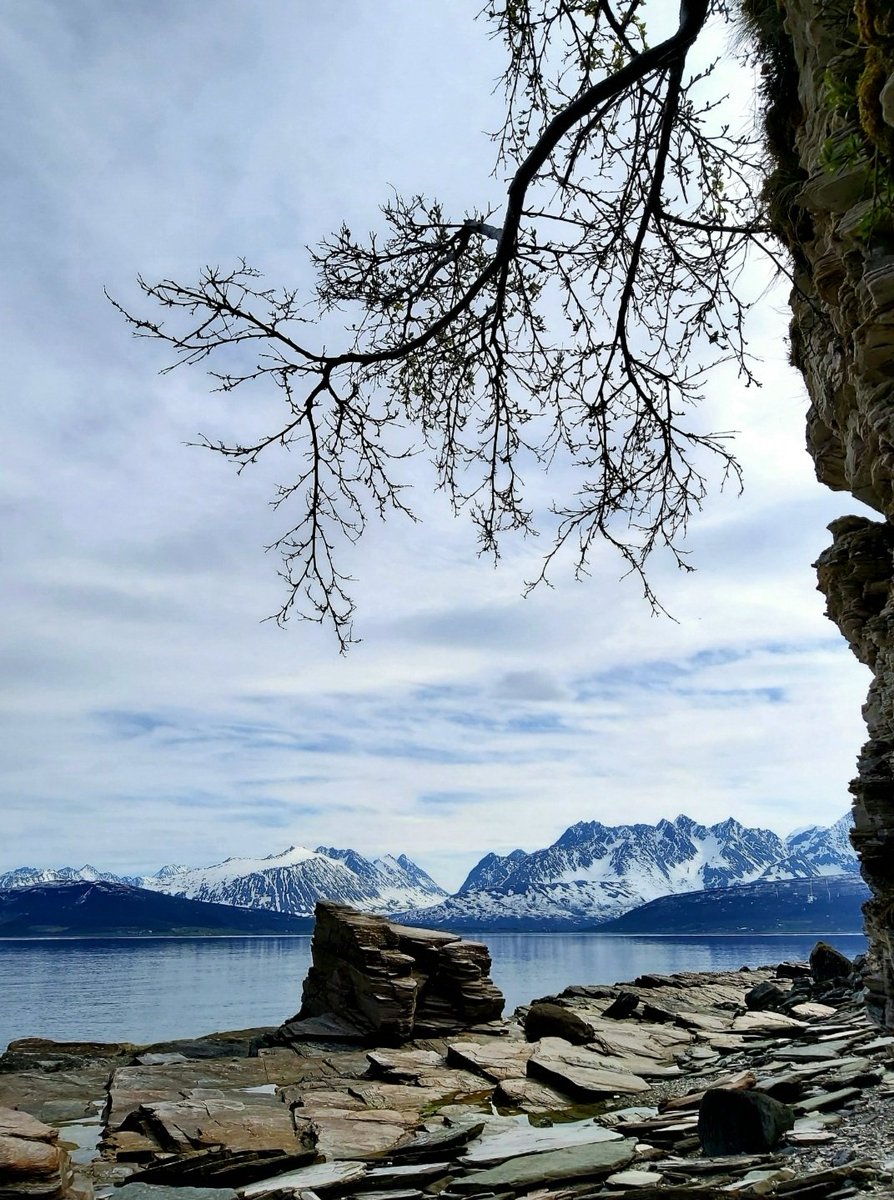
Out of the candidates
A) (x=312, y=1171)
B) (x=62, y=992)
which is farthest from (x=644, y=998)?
(x=62, y=992)

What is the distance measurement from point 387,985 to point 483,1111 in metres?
7.61

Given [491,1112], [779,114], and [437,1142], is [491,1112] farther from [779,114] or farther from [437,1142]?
[779,114]

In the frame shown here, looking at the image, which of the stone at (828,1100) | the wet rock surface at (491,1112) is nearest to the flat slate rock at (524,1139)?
the wet rock surface at (491,1112)

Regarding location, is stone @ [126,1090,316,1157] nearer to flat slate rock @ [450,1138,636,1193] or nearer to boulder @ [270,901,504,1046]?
flat slate rock @ [450,1138,636,1193]

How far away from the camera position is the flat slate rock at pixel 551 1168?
8727 millimetres

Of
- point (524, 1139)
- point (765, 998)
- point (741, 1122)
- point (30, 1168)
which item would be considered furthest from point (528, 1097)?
point (765, 998)

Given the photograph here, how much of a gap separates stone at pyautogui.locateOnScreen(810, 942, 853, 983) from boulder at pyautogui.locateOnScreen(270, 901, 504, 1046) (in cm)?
1095

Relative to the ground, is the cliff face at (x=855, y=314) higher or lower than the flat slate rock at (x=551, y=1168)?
higher

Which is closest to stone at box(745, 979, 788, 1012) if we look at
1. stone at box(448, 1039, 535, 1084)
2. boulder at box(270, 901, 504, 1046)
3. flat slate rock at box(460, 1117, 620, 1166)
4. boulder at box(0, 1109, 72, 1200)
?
boulder at box(270, 901, 504, 1046)

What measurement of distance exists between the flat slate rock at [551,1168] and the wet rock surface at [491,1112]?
1.3 inches

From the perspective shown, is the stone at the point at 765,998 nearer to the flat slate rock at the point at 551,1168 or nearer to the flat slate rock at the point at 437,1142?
the flat slate rock at the point at 437,1142

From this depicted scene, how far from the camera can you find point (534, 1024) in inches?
786

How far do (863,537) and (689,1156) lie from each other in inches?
312

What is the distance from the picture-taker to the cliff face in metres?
4.44
